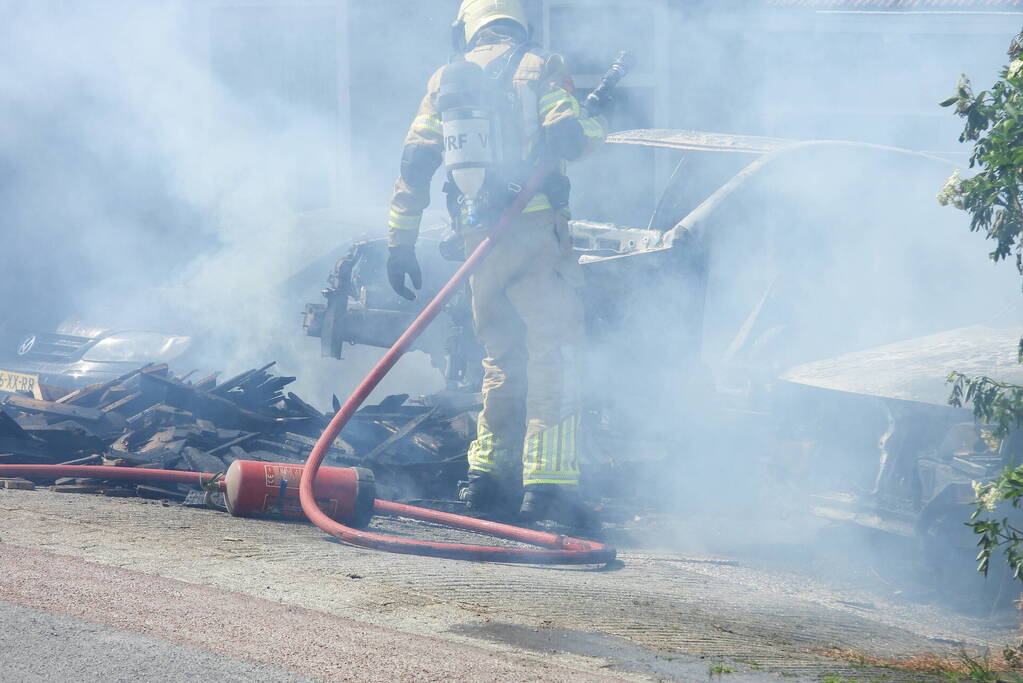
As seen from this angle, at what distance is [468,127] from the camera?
4953 mm

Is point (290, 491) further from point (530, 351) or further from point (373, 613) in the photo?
point (373, 613)

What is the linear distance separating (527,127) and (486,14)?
0.67 m

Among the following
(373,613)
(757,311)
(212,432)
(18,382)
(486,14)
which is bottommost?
(373,613)

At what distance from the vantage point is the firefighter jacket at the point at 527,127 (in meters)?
4.86

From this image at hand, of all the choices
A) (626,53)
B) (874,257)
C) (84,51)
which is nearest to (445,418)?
(626,53)

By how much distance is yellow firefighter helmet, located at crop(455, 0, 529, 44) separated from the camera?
5.25 meters

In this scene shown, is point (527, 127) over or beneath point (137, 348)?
over

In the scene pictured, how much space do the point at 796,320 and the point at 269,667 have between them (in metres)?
4.23

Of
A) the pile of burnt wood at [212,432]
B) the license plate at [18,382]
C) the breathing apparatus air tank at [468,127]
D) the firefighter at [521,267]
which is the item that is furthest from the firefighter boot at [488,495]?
the license plate at [18,382]

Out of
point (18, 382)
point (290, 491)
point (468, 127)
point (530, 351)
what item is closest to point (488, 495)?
point (530, 351)

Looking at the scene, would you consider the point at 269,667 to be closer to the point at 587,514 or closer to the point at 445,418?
the point at 587,514

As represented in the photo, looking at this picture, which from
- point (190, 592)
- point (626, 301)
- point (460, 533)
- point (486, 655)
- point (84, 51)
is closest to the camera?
point (486, 655)

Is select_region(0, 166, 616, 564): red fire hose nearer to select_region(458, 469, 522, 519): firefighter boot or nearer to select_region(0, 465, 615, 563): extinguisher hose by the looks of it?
select_region(0, 465, 615, 563): extinguisher hose

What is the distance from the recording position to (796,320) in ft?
20.1
